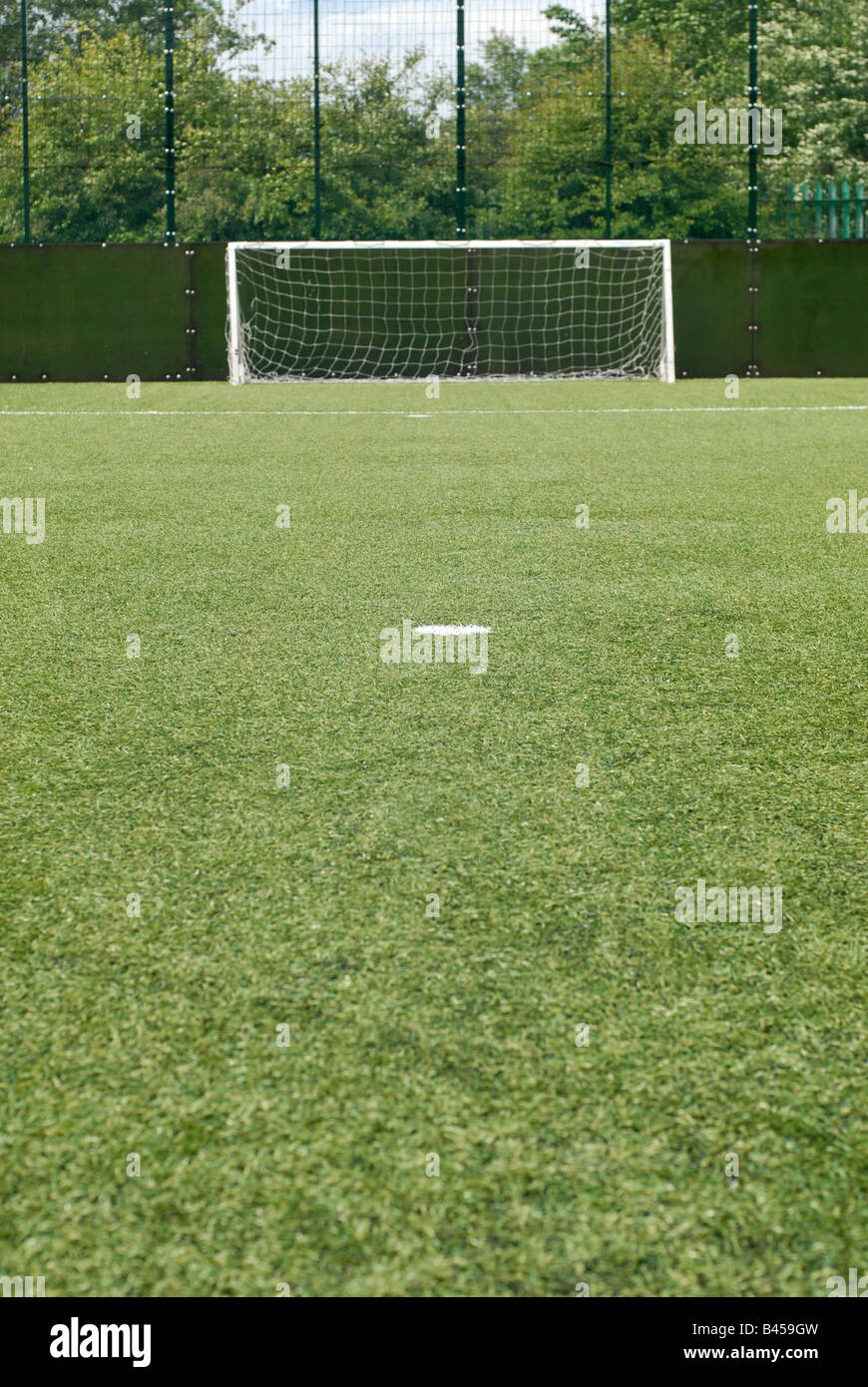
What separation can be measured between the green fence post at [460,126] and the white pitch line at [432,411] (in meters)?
6.69

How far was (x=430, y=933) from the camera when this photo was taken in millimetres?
2225

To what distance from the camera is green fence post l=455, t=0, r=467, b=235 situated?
18031mm

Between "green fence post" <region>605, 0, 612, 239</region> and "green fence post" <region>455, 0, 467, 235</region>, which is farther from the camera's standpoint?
"green fence post" <region>605, 0, 612, 239</region>

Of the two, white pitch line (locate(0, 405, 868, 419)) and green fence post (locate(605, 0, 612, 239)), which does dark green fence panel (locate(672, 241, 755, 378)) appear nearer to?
green fence post (locate(605, 0, 612, 239))

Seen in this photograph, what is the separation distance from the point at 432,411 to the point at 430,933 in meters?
11.1

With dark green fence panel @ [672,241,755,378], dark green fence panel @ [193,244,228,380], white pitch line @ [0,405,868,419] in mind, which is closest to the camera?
white pitch line @ [0,405,868,419]

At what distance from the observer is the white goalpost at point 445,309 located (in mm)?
17562

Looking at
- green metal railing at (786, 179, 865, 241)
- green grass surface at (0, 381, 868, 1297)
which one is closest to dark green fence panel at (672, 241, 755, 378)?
green metal railing at (786, 179, 865, 241)

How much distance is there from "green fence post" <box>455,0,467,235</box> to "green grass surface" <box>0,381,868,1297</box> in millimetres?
14511

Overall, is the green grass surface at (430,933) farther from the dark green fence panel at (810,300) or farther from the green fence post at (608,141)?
the green fence post at (608,141)

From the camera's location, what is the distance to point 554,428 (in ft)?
36.6

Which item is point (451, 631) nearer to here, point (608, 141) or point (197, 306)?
point (197, 306)

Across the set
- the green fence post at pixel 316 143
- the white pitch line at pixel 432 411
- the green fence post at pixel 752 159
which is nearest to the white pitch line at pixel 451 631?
the white pitch line at pixel 432 411

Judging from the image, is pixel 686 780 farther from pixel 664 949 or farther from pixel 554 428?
pixel 554 428
